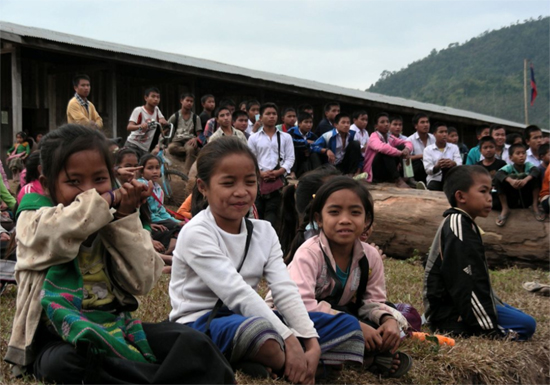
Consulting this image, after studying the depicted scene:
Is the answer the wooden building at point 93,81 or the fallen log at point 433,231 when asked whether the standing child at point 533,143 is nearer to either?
the fallen log at point 433,231

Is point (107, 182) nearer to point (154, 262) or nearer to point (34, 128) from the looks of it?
point (154, 262)

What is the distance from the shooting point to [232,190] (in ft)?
9.53

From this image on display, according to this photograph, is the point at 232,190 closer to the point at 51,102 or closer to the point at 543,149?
the point at 543,149

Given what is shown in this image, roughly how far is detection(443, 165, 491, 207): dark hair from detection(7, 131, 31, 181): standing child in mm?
8797

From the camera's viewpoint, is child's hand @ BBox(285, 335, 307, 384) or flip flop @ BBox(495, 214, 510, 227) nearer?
child's hand @ BBox(285, 335, 307, 384)

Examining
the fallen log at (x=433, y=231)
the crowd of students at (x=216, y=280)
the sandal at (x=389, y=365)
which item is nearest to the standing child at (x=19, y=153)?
the fallen log at (x=433, y=231)

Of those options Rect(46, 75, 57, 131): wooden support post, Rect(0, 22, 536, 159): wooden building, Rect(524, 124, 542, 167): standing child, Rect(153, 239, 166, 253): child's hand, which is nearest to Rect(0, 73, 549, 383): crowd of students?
Rect(153, 239, 166, 253): child's hand

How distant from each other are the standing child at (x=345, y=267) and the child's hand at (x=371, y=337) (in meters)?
0.07

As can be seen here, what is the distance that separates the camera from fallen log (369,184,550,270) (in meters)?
7.12

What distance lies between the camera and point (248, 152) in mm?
3006

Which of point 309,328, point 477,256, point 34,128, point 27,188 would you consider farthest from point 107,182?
point 34,128

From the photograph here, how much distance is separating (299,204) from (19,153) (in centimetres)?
844

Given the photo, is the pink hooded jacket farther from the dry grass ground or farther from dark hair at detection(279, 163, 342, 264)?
dark hair at detection(279, 163, 342, 264)

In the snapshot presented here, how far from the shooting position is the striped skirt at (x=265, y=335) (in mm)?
2674
